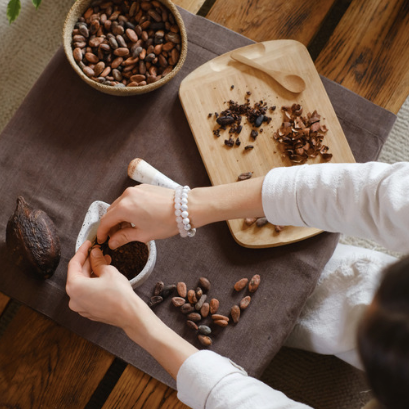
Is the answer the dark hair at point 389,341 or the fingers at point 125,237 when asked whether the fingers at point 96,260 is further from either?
the dark hair at point 389,341

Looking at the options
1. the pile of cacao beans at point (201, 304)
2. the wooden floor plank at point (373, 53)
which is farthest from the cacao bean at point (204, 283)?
the wooden floor plank at point (373, 53)

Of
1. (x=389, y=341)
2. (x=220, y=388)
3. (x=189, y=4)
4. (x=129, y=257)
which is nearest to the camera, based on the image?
(x=389, y=341)

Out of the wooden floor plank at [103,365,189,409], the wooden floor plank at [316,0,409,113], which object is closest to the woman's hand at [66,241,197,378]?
the wooden floor plank at [103,365,189,409]

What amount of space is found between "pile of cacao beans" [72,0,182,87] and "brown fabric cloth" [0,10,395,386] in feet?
0.18

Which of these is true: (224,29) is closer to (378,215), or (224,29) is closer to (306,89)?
(306,89)

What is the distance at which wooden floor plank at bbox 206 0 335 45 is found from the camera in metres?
0.84

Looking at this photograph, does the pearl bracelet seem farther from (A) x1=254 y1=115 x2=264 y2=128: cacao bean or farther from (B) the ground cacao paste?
(A) x1=254 y1=115 x2=264 y2=128: cacao bean

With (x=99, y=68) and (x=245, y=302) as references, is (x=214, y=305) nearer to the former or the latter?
(x=245, y=302)

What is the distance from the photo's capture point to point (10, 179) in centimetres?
74

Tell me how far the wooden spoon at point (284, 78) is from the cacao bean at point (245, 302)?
394 millimetres

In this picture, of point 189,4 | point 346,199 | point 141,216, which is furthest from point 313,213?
point 189,4

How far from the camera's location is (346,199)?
0.60 m

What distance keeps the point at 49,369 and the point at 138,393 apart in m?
0.16

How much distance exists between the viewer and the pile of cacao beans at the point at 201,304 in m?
0.70
